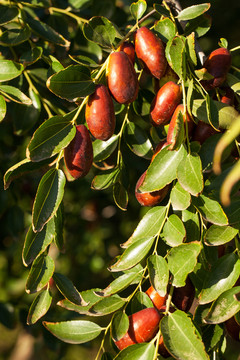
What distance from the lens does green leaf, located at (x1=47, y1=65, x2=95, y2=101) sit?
767 mm

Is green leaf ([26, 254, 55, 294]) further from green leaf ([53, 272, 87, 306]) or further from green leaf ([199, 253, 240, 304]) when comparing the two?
green leaf ([199, 253, 240, 304])

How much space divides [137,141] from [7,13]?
387 mm

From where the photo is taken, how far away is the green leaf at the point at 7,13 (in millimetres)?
1031

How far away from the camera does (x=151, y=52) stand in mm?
816

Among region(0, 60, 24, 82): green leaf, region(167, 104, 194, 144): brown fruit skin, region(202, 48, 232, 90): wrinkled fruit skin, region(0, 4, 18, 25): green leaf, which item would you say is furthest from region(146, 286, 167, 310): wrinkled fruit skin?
region(0, 4, 18, 25): green leaf

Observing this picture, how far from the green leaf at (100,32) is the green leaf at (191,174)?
0.88 feet

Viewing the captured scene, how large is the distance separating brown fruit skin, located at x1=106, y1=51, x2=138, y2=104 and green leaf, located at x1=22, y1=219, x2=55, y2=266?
240mm

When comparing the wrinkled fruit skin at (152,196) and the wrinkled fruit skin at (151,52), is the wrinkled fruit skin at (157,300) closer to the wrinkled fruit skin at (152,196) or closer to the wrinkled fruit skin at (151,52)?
the wrinkled fruit skin at (152,196)

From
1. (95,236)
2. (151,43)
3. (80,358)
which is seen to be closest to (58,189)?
(151,43)

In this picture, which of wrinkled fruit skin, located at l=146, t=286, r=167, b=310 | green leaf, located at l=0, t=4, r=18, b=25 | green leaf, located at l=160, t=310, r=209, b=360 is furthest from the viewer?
green leaf, located at l=0, t=4, r=18, b=25

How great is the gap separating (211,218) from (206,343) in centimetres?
23

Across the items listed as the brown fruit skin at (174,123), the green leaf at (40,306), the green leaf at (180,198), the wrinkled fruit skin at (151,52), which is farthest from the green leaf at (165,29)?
the green leaf at (40,306)

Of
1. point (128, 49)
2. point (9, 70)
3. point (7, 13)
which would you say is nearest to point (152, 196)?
point (128, 49)

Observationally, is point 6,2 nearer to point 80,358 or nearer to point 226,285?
point 226,285
